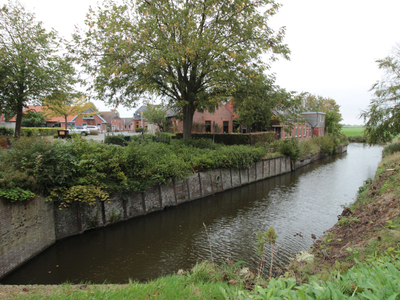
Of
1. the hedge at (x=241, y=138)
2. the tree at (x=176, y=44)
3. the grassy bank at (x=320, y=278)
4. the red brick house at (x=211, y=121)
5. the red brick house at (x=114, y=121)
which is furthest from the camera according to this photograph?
the red brick house at (x=114, y=121)

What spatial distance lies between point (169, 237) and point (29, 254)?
A: 4115 millimetres

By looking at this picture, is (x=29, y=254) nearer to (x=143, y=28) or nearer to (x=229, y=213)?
(x=229, y=213)

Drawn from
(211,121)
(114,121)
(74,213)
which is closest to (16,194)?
(74,213)

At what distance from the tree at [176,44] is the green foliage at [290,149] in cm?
926

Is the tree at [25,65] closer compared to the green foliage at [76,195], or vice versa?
the green foliage at [76,195]

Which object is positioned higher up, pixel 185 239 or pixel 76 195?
pixel 76 195

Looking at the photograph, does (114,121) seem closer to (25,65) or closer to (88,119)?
(88,119)

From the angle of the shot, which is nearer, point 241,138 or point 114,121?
point 241,138

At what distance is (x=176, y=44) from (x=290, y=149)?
14789mm

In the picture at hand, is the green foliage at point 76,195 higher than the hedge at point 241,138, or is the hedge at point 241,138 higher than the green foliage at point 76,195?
the hedge at point 241,138

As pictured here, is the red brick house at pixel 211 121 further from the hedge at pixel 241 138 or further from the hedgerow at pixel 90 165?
the hedgerow at pixel 90 165

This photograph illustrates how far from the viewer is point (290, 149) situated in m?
23.6

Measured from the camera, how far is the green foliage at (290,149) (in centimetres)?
2359

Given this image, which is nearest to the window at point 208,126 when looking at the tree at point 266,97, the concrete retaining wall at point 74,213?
the tree at point 266,97
